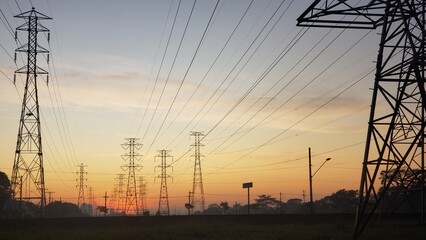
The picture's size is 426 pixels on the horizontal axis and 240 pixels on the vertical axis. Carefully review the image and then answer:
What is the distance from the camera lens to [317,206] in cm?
15100

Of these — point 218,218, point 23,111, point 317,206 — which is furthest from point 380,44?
point 317,206

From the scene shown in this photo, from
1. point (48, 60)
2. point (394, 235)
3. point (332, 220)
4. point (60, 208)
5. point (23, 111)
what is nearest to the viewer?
point (394, 235)

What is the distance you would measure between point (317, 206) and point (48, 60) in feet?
383

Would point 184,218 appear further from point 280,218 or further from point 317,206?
point 317,206

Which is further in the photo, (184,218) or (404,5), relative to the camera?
(184,218)

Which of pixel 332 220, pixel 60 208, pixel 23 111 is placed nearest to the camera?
pixel 23 111

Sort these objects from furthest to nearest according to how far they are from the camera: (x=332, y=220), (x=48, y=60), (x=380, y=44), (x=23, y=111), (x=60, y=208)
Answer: (x=60, y=208) → (x=332, y=220) → (x=48, y=60) → (x=23, y=111) → (x=380, y=44)

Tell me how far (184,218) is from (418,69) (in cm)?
3519

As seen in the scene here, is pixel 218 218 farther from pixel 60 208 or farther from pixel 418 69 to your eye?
pixel 60 208

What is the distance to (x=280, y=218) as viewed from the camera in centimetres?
5353

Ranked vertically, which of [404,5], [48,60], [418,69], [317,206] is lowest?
[317,206]

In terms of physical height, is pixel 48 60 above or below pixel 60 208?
above

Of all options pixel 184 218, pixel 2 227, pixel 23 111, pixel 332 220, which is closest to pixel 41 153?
pixel 23 111

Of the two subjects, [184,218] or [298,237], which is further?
[184,218]
